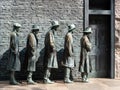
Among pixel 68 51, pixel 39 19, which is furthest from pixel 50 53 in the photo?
pixel 39 19

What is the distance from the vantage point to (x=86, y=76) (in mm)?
12078

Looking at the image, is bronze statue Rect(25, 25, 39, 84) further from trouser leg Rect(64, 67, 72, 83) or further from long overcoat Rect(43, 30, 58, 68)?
trouser leg Rect(64, 67, 72, 83)

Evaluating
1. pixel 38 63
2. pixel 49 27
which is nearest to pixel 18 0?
pixel 49 27

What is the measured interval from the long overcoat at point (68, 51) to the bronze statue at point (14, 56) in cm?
157

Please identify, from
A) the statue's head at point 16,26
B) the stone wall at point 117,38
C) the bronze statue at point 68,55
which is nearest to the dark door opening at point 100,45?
the stone wall at point 117,38

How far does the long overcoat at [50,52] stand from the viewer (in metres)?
11.6

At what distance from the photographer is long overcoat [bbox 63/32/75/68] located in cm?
1173

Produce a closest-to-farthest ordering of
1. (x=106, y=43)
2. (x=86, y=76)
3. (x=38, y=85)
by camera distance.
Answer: (x=38, y=85) → (x=86, y=76) → (x=106, y=43)

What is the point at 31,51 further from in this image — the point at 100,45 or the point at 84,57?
the point at 100,45

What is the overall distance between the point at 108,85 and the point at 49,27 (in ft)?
9.61

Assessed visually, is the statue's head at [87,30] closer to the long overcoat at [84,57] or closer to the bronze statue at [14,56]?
the long overcoat at [84,57]

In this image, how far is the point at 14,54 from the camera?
11469mm

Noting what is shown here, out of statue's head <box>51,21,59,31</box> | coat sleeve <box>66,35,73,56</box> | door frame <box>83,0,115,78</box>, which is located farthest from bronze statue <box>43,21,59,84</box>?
door frame <box>83,0,115,78</box>

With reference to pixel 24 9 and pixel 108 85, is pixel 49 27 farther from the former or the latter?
pixel 108 85
